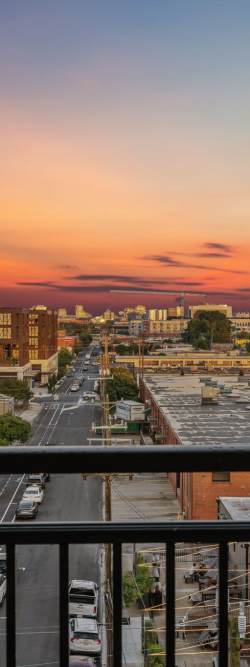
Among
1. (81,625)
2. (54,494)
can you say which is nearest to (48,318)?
(54,494)

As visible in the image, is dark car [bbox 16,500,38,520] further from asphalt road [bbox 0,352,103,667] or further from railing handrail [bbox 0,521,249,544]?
railing handrail [bbox 0,521,249,544]

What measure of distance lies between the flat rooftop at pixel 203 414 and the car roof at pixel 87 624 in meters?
5.99

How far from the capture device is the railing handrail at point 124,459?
35.5 inches

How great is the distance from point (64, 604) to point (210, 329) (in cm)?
4744

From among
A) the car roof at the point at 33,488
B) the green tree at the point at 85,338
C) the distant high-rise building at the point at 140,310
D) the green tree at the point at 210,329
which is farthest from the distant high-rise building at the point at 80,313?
the car roof at the point at 33,488

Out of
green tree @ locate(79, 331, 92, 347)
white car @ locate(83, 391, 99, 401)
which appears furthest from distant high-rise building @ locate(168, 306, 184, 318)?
white car @ locate(83, 391, 99, 401)

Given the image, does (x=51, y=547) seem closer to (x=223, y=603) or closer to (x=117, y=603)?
(x=117, y=603)

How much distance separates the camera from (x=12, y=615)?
87 cm

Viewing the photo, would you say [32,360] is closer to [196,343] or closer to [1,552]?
[196,343]

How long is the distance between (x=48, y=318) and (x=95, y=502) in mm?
28221

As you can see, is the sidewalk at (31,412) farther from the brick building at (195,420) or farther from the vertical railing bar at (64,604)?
the vertical railing bar at (64,604)

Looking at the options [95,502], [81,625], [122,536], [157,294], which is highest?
[157,294]

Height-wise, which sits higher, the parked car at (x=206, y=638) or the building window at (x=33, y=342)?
the building window at (x=33, y=342)

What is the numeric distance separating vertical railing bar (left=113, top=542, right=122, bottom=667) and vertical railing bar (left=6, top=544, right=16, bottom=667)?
14 centimetres
